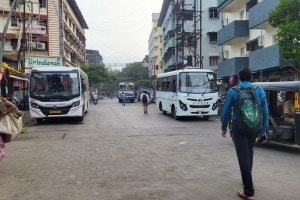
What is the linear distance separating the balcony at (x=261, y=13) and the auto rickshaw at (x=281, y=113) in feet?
40.4

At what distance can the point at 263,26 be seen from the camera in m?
26.4

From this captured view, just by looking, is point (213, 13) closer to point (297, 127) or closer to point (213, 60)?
point (213, 60)

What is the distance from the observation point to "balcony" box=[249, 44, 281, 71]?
2235 cm

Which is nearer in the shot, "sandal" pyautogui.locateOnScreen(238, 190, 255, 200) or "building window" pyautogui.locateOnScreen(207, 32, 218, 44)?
"sandal" pyautogui.locateOnScreen(238, 190, 255, 200)

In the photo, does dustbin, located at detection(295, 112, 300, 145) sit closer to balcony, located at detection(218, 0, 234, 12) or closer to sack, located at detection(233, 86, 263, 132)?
sack, located at detection(233, 86, 263, 132)

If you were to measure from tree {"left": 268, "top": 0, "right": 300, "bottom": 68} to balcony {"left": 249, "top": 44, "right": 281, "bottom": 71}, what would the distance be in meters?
5.93

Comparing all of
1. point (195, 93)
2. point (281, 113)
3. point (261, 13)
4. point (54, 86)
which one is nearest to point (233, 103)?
point (281, 113)

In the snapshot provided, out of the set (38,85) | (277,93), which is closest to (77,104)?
(38,85)

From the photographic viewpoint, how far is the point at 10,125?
25.4ft

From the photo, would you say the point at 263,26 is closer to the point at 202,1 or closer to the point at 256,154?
the point at 256,154

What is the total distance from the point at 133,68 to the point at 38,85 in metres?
91.4

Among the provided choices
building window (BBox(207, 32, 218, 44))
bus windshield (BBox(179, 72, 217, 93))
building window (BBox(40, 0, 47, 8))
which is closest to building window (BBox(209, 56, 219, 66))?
building window (BBox(207, 32, 218, 44))

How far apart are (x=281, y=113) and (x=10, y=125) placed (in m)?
7.11

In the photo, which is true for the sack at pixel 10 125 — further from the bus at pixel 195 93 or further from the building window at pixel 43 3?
the building window at pixel 43 3
